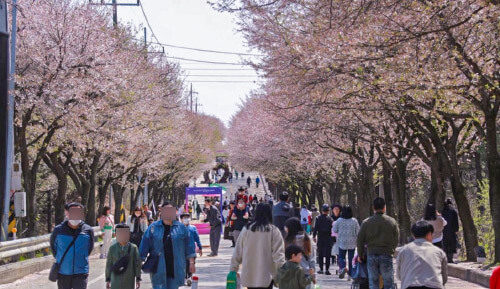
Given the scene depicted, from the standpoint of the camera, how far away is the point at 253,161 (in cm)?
6731

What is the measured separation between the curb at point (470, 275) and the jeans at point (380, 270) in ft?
16.3

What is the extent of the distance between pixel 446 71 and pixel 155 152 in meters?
26.3

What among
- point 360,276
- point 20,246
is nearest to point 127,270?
point 360,276

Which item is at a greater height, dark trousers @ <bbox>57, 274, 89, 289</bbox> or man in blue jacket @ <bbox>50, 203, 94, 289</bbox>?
man in blue jacket @ <bbox>50, 203, 94, 289</bbox>

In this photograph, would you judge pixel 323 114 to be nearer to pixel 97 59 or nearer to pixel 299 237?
pixel 97 59

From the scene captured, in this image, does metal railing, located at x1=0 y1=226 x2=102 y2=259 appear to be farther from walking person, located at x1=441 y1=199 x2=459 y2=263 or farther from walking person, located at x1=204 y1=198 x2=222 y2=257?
walking person, located at x1=441 y1=199 x2=459 y2=263

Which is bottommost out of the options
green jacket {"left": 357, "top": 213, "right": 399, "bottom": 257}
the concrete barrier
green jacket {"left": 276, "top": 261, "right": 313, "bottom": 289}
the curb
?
the curb

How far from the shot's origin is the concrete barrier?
17016 millimetres

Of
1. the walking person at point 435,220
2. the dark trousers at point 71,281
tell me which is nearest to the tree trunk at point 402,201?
the walking person at point 435,220

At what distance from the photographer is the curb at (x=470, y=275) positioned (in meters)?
16.0

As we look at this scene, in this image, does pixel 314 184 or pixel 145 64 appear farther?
pixel 314 184

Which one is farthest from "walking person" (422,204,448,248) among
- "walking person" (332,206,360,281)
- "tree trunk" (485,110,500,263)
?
"tree trunk" (485,110,500,263)

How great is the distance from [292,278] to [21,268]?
11.5m

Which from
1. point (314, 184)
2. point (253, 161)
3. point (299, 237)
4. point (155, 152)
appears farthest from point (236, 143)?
point (299, 237)
